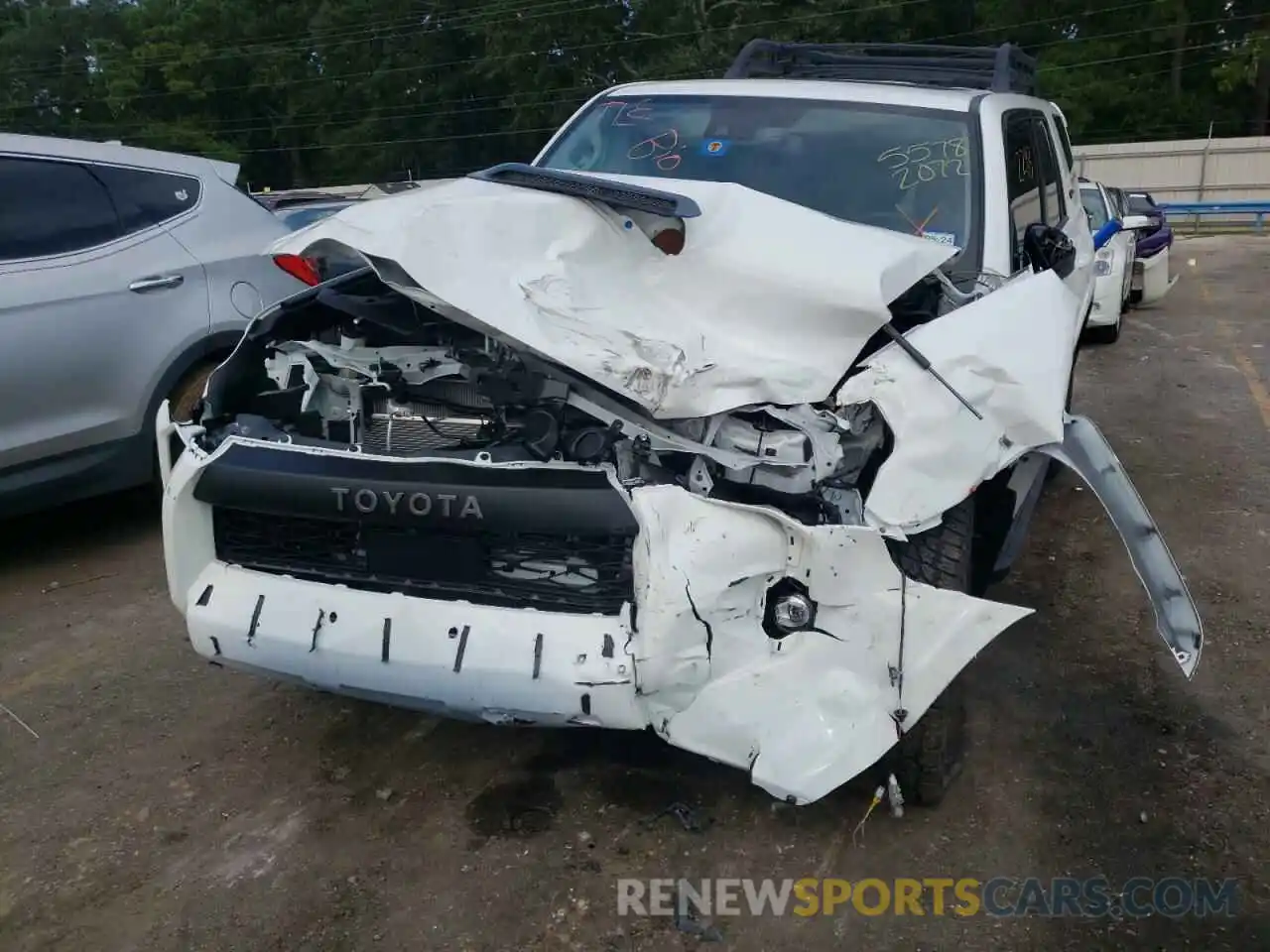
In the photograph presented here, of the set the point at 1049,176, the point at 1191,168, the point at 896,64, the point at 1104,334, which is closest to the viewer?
the point at 1049,176

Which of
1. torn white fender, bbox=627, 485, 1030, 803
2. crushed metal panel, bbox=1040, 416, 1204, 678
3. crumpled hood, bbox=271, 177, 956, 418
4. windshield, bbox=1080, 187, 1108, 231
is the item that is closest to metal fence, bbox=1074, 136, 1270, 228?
windshield, bbox=1080, 187, 1108, 231

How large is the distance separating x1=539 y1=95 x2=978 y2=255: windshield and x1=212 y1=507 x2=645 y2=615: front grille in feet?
5.89

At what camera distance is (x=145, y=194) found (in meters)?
5.14

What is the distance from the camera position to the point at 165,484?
9.80 feet

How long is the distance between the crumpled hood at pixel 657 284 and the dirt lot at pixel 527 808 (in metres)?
1.21

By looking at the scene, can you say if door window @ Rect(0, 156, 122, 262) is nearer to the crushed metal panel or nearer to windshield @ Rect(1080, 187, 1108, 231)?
the crushed metal panel

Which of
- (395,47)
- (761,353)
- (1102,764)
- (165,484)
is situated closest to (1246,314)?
(1102,764)

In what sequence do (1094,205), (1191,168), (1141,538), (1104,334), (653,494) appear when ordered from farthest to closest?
(1191,168) < (1094,205) < (1104,334) < (1141,538) < (653,494)

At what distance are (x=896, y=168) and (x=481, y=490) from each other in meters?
2.14

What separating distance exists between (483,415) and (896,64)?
12.0ft

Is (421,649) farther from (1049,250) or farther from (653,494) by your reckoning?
(1049,250)

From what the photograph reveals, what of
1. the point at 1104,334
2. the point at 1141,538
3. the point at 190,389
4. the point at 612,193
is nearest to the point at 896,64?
the point at 612,193

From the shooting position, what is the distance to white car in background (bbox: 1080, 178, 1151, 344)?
9.37m

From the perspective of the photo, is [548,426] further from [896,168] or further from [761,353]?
[896,168]
